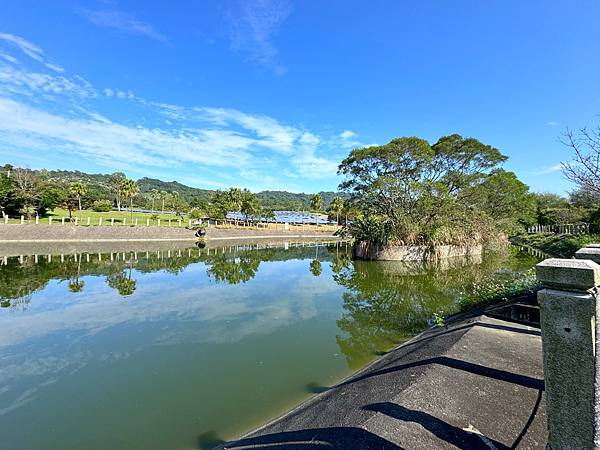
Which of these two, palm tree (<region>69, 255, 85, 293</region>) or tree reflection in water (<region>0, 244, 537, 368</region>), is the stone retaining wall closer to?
tree reflection in water (<region>0, 244, 537, 368</region>)

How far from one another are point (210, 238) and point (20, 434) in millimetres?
32341

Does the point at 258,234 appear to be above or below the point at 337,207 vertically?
below

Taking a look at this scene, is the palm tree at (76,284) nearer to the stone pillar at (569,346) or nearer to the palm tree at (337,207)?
the stone pillar at (569,346)

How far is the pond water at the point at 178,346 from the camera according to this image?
3824mm

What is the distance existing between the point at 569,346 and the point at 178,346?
615 cm

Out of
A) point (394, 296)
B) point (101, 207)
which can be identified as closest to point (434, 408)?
point (394, 296)

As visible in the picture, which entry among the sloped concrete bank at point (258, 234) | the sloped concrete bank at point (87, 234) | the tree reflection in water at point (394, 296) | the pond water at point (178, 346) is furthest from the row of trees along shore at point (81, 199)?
the pond water at point (178, 346)

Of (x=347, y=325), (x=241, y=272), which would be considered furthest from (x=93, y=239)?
(x=347, y=325)

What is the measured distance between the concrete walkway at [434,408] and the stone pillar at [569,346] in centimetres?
100

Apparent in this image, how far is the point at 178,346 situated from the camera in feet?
20.2

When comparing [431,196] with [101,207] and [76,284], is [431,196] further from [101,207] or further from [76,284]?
[101,207]

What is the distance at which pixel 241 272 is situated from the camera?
51.0 ft

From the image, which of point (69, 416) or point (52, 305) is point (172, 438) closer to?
point (69, 416)

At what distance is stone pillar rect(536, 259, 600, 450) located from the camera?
1.58 metres
